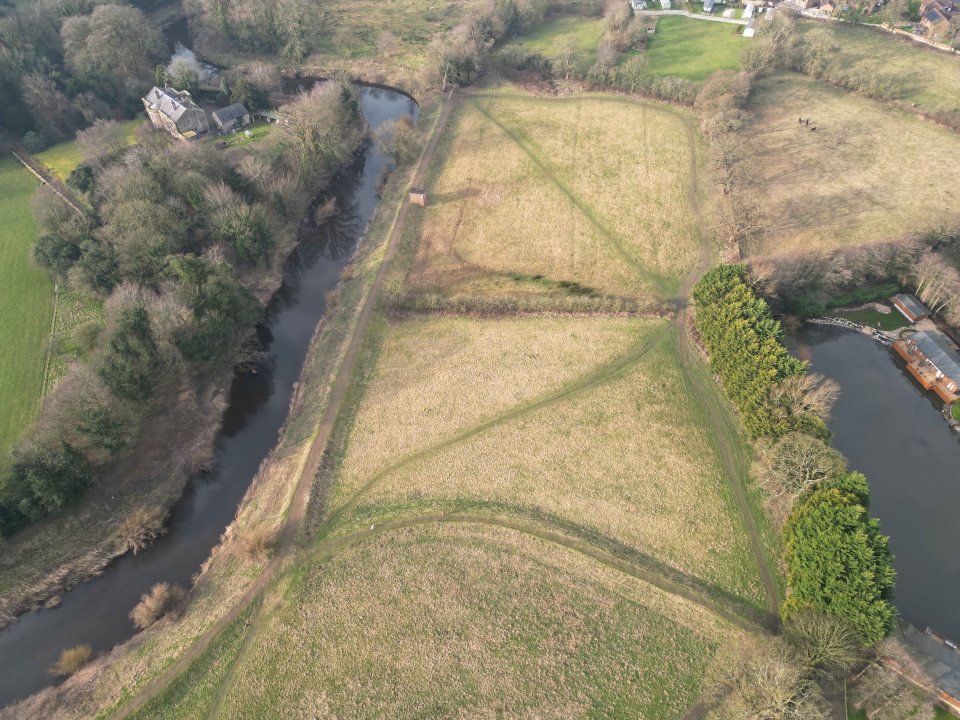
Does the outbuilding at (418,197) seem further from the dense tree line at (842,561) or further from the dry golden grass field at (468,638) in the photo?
the dense tree line at (842,561)

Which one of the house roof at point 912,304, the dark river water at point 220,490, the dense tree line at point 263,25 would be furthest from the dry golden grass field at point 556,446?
the dense tree line at point 263,25

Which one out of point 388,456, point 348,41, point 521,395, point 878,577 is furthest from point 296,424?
point 348,41

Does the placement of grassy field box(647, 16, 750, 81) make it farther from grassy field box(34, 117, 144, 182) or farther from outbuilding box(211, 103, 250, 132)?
grassy field box(34, 117, 144, 182)

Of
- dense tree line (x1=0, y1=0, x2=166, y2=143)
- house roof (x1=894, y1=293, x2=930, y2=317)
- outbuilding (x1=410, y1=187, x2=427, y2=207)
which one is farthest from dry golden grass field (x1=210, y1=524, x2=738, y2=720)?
dense tree line (x1=0, y1=0, x2=166, y2=143)

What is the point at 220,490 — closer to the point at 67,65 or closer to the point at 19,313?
the point at 19,313

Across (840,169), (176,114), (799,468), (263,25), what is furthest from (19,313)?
(840,169)

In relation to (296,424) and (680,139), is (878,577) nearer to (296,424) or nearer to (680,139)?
(296,424)
